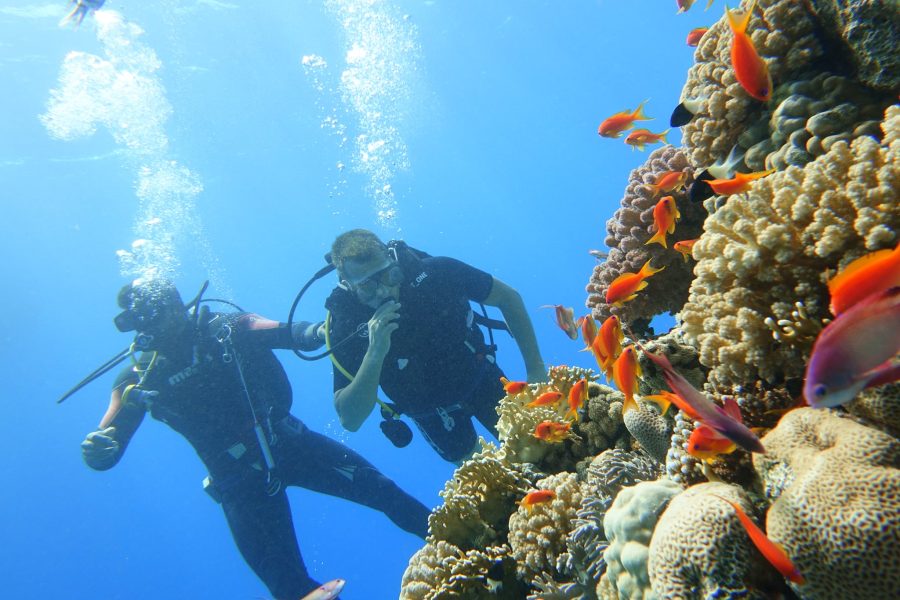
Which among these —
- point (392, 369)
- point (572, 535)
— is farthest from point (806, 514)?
point (392, 369)

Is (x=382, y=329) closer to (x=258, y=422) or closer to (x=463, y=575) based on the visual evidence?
(x=463, y=575)

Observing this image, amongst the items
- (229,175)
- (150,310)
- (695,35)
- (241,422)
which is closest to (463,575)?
(695,35)

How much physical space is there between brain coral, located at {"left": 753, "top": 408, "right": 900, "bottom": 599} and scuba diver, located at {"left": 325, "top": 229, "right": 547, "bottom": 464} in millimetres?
4665

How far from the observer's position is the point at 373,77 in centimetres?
5703

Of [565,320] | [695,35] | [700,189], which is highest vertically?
[695,35]

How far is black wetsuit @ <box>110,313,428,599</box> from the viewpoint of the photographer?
25.3 feet

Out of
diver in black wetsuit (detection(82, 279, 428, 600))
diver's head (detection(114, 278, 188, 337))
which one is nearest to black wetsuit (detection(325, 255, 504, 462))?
diver in black wetsuit (detection(82, 279, 428, 600))

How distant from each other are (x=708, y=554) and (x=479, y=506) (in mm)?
2487

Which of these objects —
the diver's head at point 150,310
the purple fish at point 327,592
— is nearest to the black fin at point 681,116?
the purple fish at point 327,592

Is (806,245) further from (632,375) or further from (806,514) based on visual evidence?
(806,514)

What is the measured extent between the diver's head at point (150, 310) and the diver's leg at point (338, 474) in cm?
265

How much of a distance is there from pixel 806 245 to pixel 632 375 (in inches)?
40.6

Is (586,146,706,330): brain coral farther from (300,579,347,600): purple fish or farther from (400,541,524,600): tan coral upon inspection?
(300,579,347,600): purple fish

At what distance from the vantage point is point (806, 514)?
62.9 inches
